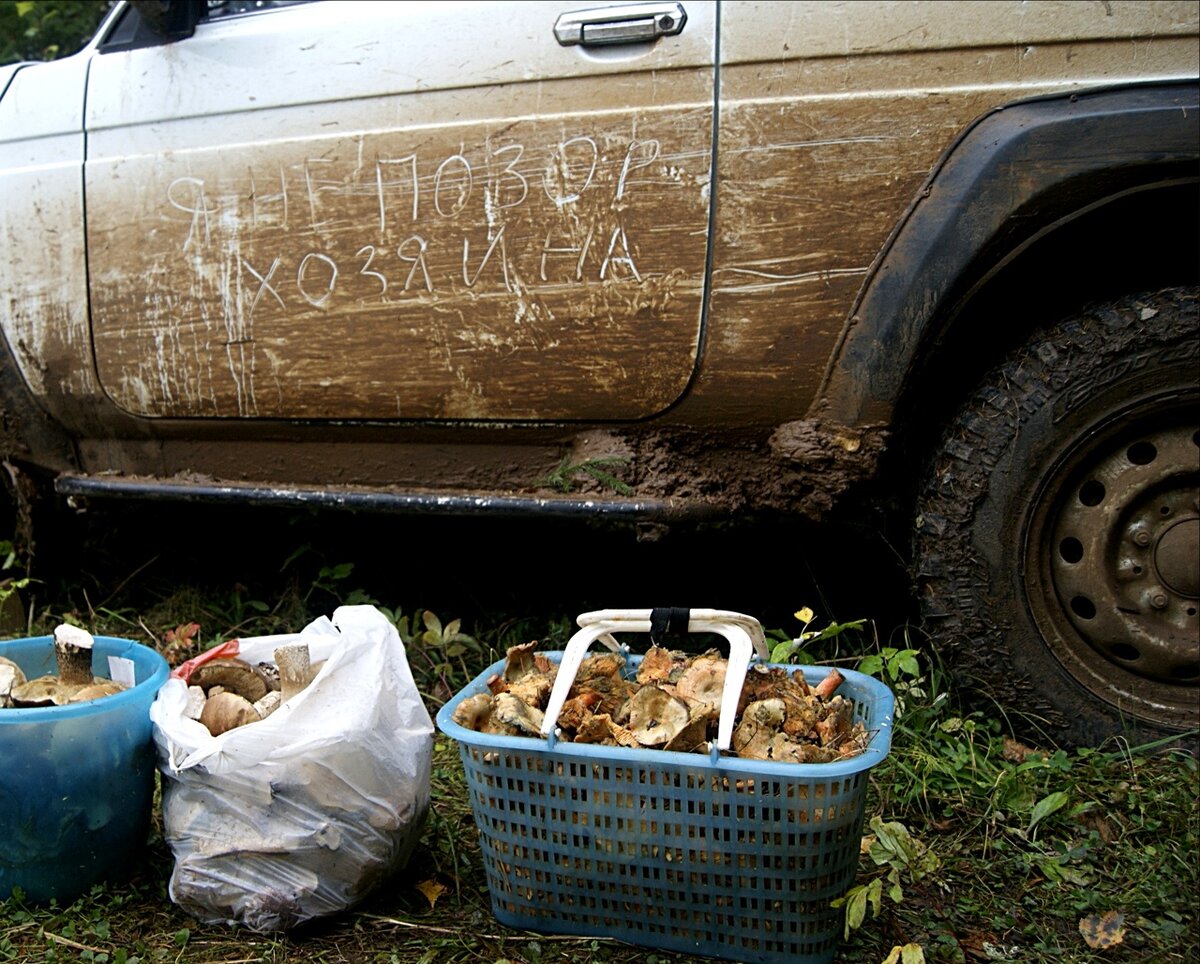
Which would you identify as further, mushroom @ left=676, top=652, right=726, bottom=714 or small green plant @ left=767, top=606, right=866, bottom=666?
small green plant @ left=767, top=606, right=866, bottom=666

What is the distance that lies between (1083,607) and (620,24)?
4.82 feet

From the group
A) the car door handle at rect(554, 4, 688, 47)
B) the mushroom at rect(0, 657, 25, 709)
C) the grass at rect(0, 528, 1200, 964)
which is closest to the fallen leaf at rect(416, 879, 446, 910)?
the grass at rect(0, 528, 1200, 964)

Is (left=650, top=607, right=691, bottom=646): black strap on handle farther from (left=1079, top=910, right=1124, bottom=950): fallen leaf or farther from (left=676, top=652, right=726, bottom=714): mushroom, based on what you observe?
(left=1079, top=910, right=1124, bottom=950): fallen leaf

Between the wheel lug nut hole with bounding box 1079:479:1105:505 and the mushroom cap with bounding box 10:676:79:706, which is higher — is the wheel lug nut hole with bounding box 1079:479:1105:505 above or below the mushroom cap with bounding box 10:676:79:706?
above

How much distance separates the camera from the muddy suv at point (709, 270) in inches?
82.7

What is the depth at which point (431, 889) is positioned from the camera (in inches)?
77.0

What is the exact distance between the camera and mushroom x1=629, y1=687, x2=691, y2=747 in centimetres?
173

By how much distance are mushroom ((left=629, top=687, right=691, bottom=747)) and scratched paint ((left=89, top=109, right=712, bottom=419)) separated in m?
0.76

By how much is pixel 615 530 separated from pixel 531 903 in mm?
1242

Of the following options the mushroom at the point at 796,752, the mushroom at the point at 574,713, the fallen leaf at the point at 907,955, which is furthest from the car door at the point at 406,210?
the fallen leaf at the point at 907,955

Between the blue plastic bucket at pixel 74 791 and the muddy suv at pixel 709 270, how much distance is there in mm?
806

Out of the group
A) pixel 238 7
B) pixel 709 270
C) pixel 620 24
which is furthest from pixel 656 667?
pixel 238 7

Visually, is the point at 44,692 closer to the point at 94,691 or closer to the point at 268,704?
the point at 94,691

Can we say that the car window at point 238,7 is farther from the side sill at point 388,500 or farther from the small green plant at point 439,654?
the small green plant at point 439,654
